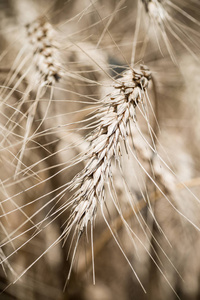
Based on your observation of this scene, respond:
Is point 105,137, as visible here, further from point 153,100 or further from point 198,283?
point 198,283

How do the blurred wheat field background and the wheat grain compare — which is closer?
the wheat grain

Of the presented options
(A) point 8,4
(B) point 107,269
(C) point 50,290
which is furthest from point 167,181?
(A) point 8,4

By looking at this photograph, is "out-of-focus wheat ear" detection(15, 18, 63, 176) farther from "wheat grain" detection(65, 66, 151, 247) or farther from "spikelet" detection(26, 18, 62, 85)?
"wheat grain" detection(65, 66, 151, 247)

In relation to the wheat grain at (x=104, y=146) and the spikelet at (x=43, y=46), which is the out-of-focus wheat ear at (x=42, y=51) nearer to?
the spikelet at (x=43, y=46)

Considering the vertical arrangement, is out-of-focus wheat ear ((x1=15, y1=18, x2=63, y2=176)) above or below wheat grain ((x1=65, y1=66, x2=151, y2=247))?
above

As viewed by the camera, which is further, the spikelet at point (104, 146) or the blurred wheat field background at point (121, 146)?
the blurred wheat field background at point (121, 146)

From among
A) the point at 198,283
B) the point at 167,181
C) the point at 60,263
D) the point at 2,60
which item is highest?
the point at 2,60

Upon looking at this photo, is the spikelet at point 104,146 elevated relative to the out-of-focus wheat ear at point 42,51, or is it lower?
lower

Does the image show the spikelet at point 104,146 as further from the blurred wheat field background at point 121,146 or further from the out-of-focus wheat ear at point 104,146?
the blurred wheat field background at point 121,146

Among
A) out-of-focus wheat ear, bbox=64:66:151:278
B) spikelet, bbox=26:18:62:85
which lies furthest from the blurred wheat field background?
out-of-focus wheat ear, bbox=64:66:151:278

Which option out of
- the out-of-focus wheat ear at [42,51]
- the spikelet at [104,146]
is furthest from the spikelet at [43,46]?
the spikelet at [104,146]

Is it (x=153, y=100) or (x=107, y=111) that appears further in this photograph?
(x=153, y=100)
